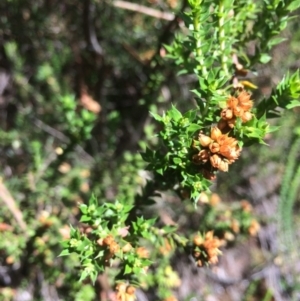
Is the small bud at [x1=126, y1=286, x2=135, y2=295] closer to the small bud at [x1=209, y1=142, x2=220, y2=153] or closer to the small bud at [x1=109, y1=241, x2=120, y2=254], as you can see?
the small bud at [x1=109, y1=241, x2=120, y2=254]

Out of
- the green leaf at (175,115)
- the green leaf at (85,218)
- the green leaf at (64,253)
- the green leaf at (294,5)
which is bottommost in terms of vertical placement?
the green leaf at (64,253)

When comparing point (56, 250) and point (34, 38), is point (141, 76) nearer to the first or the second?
point (34, 38)

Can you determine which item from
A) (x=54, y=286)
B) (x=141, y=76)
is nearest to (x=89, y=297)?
(x=54, y=286)

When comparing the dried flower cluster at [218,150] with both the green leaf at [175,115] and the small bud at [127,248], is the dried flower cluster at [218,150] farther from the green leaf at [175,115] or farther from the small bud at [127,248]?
the small bud at [127,248]

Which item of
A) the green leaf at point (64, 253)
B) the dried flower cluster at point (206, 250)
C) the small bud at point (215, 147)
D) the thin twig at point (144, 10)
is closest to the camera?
the small bud at point (215, 147)

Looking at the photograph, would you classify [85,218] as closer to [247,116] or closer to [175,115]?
[175,115]

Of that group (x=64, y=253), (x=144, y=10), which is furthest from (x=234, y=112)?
(x=144, y=10)

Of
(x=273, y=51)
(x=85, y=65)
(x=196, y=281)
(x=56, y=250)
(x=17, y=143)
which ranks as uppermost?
(x=273, y=51)

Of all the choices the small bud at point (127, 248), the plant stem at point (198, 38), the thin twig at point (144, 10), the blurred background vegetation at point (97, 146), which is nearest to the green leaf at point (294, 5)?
the plant stem at point (198, 38)
